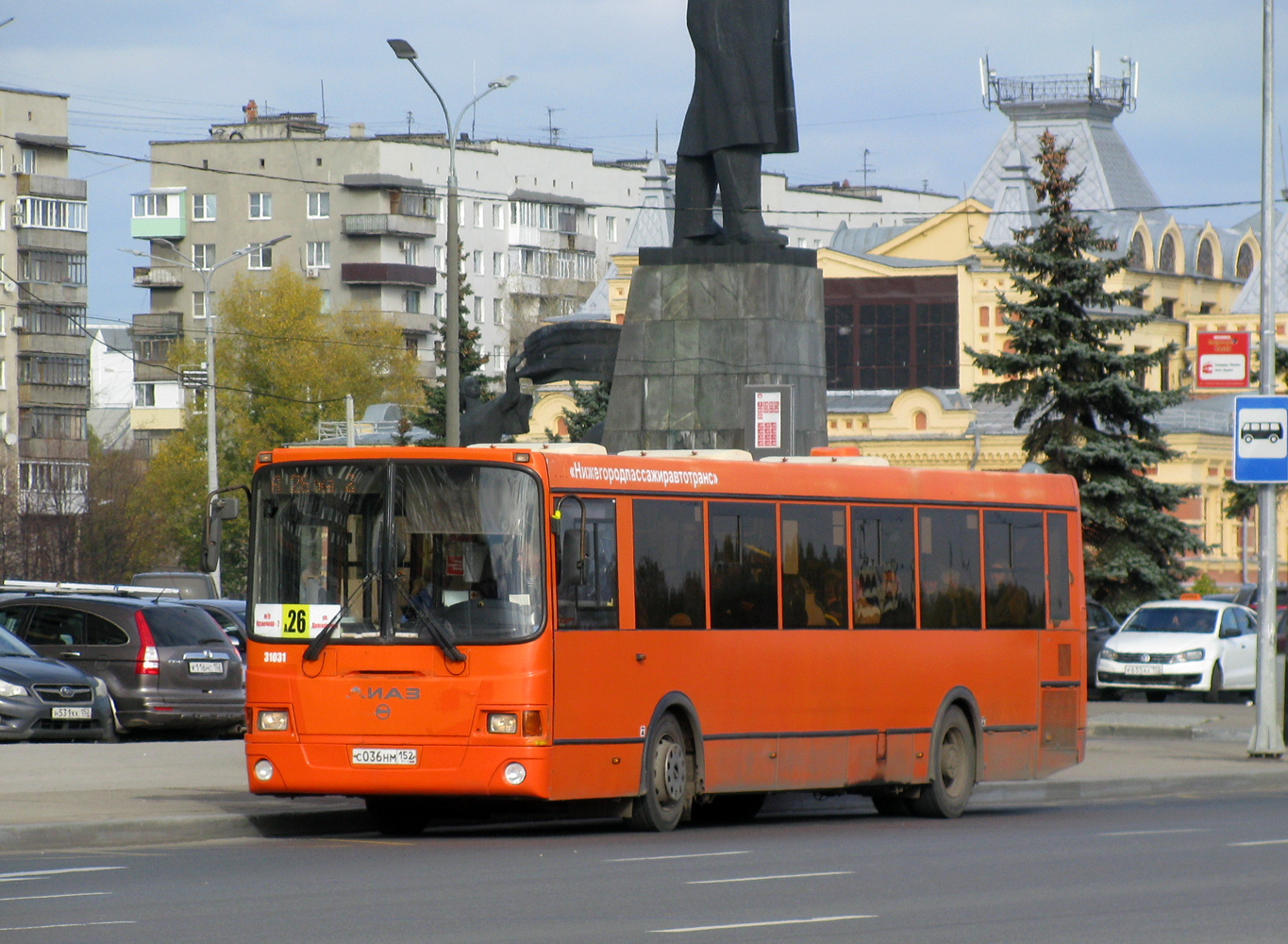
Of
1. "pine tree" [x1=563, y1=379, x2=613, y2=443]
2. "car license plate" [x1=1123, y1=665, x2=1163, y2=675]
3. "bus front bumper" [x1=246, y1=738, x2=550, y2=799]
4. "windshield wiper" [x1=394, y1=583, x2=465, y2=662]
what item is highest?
"pine tree" [x1=563, y1=379, x2=613, y2=443]

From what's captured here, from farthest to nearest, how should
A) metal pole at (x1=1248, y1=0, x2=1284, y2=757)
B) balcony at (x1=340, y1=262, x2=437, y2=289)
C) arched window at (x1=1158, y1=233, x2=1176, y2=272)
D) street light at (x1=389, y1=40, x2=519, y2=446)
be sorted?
balcony at (x1=340, y1=262, x2=437, y2=289) < arched window at (x1=1158, y1=233, x2=1176, y2=272) < street light at (x1=389, y1=40, x2=519, y2=446) < metal pole at (x1=1248, y1=0, x2=1284, y2=757)

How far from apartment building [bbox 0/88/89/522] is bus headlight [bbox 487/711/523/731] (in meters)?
92.0

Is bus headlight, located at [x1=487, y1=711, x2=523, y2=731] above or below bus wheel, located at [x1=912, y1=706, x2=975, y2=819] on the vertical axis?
above

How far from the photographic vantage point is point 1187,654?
3753 centimetres

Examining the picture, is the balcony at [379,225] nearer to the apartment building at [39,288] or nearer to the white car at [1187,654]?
the apartment building at [39,288]

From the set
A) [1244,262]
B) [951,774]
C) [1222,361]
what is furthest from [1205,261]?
[951,774]

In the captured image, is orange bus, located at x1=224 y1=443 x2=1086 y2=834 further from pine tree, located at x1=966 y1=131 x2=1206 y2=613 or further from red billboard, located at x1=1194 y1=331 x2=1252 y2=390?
pine tree, located at x1=966 y1=131 x2=1206 y2=613

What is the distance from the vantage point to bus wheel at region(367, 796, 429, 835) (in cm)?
1686

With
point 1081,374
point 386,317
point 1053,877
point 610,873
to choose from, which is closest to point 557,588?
point 610,873

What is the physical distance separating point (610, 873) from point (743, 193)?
1609 cm

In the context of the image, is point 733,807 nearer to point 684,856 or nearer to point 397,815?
point 397,815

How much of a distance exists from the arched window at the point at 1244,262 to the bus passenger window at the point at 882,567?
261 feet

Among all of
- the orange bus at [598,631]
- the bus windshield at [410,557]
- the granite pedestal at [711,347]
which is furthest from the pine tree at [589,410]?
the bus windshield at [410,557]

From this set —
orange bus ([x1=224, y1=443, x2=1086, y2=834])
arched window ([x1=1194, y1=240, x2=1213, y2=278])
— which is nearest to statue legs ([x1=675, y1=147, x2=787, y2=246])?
orange bus ([x1=224, y1=443, x2=1086, y2=834])
